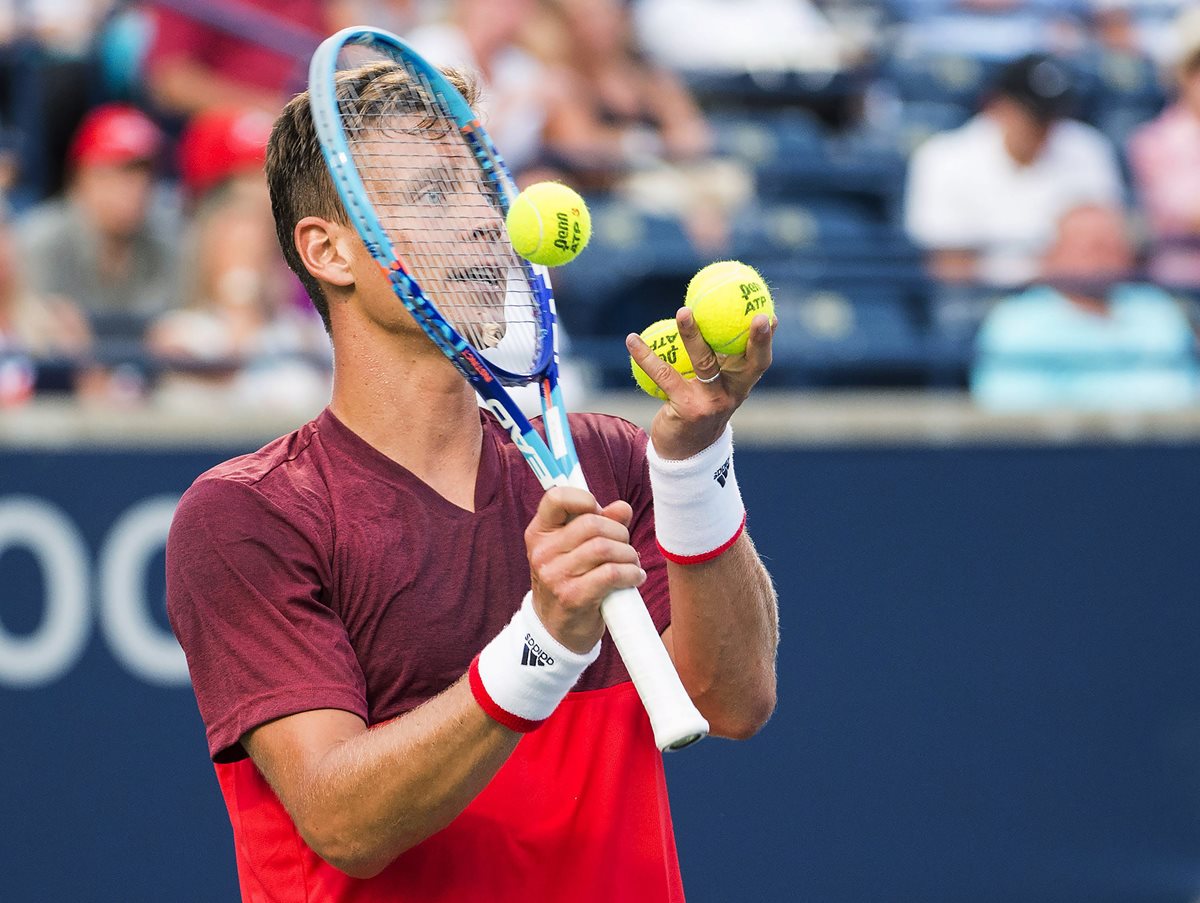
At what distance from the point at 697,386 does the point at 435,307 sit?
38 centimetres

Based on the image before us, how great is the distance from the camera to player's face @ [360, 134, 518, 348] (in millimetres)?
2441

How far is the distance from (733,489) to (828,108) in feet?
20.1

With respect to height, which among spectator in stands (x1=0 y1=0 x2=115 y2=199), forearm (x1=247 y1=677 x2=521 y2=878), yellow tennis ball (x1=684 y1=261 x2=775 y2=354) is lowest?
forearm (x1=247 y1=677 x2=521 y2=878)

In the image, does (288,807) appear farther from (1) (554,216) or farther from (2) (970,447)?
(2) (970,447)

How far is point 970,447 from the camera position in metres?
5.84

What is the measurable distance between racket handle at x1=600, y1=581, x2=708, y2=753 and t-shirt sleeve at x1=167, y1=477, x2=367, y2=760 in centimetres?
A: 38

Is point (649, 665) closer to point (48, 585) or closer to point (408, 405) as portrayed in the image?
point (408, 405)

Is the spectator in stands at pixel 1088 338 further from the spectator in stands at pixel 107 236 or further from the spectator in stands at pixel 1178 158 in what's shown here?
the spectator in stands at pixel 107 236

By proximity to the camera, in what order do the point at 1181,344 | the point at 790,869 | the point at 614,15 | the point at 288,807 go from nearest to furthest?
the point at 288,807, the point at 790,869, the point at 1181,344, the point at 614,15

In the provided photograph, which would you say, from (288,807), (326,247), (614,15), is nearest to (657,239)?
(614,15)

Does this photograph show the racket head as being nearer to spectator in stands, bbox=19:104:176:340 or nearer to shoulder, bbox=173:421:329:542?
shoulder, bbox=173:421:329:542

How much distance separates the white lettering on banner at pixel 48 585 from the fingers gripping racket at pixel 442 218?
2.93 m

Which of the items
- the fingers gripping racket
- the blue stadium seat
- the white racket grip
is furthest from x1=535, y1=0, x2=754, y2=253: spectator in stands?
the white racket grip

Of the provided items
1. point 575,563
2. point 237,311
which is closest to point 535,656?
point 575,563
